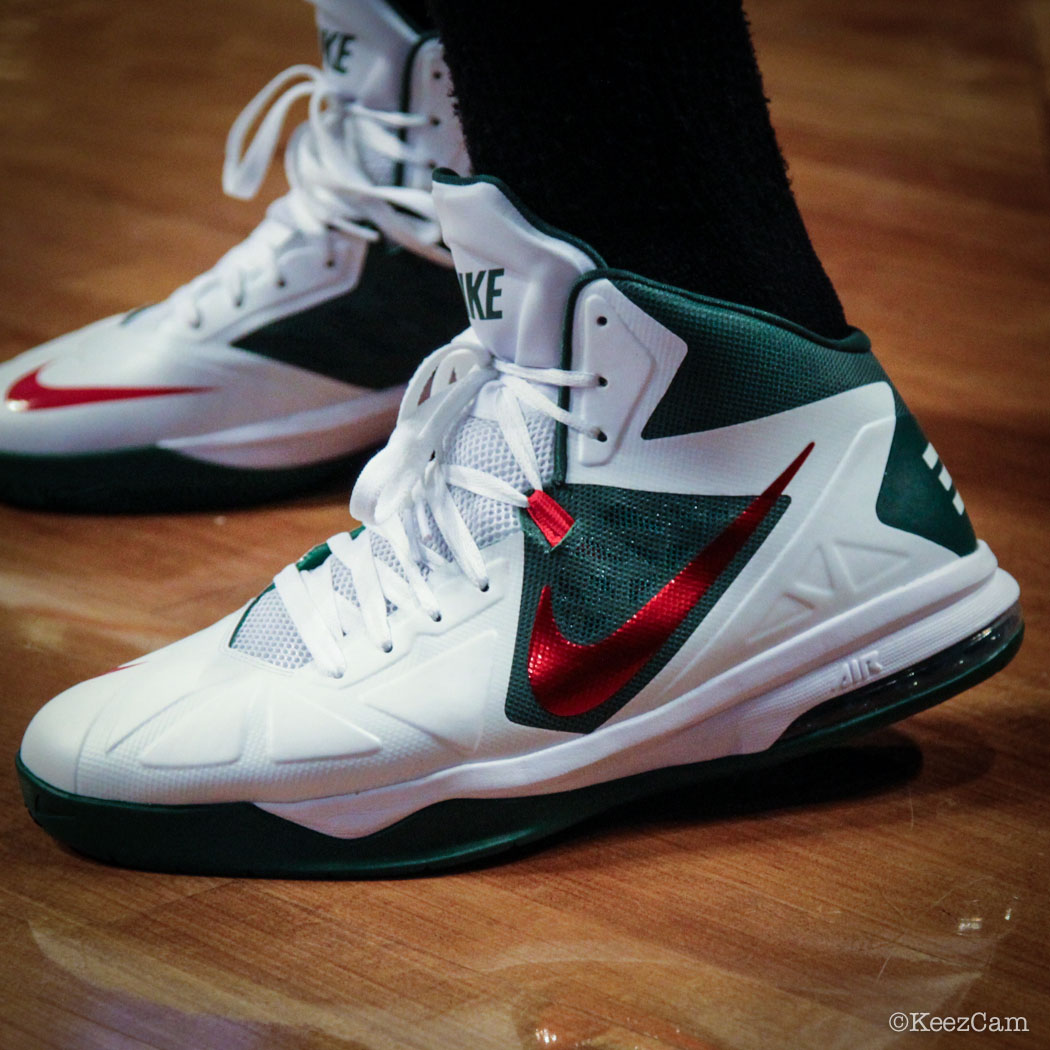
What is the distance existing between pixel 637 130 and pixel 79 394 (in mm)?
551

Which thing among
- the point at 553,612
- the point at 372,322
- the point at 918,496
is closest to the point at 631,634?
the point at 553,612

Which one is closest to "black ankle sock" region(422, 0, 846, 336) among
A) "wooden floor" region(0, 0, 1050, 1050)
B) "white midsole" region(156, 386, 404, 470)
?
"wooden floor" region(0, 0, 1050, 1050)

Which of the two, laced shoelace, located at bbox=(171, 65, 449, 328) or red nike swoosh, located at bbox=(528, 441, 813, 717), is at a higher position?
laced shoelace, located at bbox=(171, 65, 449, 328)

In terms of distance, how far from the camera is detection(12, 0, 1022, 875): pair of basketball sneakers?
1.89ft

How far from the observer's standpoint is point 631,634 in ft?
1.93

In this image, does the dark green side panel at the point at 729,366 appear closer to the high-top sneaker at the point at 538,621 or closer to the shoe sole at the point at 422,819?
the high-top sneaker at the point at 538,621

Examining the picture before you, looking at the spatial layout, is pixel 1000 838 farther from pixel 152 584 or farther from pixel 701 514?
pixel 152 584

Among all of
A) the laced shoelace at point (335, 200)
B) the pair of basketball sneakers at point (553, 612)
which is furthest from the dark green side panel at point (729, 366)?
the laced shoelace at point (335, 200)

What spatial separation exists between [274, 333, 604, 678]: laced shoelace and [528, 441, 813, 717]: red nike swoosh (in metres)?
0.04

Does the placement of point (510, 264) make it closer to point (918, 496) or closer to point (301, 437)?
point (918, 496)

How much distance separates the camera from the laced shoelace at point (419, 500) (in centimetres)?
59

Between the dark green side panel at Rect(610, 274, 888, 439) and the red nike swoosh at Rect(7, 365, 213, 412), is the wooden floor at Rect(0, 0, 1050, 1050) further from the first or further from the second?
the dark green side panel at Rect(610, 274, 888, 439)

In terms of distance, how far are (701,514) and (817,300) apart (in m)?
0.12

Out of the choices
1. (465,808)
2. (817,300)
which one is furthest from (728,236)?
(465,808)
